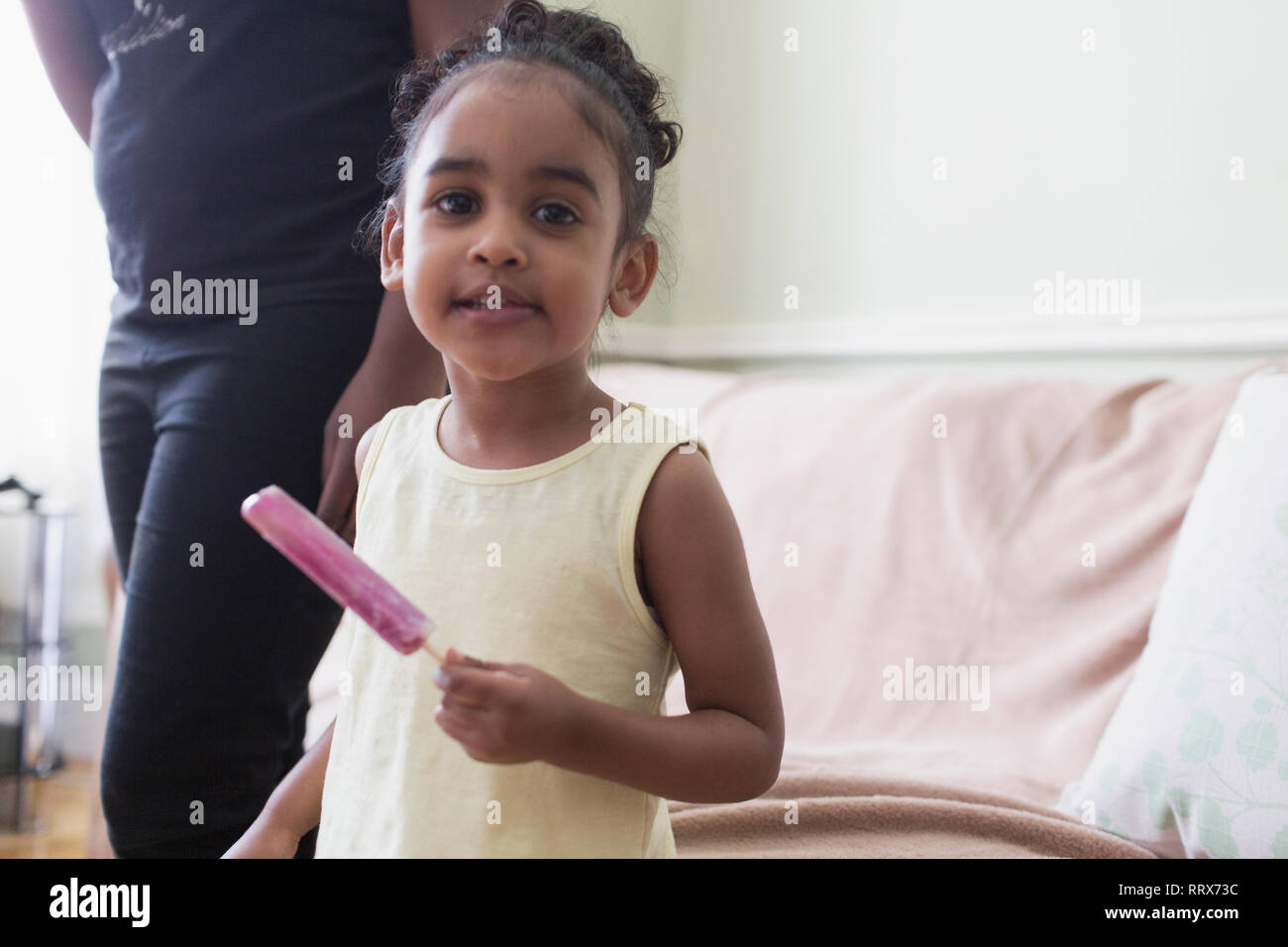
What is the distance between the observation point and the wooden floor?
6.37 ft

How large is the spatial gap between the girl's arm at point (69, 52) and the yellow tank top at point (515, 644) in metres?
0.65

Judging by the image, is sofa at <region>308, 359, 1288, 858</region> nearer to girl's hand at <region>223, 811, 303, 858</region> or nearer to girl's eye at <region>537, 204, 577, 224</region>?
girl's hand at <region>223, 811, 303, 858</region>

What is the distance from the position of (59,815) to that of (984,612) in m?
1.75

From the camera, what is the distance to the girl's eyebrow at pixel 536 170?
640mm

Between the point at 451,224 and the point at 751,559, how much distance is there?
2.83 feet

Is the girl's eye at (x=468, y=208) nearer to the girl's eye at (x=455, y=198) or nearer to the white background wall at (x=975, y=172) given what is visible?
the girl's eye at (x=455, y=198)

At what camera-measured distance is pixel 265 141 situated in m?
0.92

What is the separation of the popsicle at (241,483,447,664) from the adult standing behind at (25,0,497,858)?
1.04 feet

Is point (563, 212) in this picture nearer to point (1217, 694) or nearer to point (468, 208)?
point (468, 208)

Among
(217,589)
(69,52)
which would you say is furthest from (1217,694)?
(69,52)

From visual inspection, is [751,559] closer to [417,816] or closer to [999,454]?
[999,454]

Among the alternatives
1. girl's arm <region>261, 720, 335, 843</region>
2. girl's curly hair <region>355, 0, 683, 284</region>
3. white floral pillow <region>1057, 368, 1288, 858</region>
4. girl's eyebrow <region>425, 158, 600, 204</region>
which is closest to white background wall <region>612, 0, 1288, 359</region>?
A: white floral pillow <region>1057, 368, 1288, 858</region>

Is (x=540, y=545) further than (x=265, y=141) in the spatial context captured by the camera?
No

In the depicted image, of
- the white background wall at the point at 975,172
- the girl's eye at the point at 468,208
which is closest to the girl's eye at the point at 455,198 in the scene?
the girl's eye at the point at 468,208
